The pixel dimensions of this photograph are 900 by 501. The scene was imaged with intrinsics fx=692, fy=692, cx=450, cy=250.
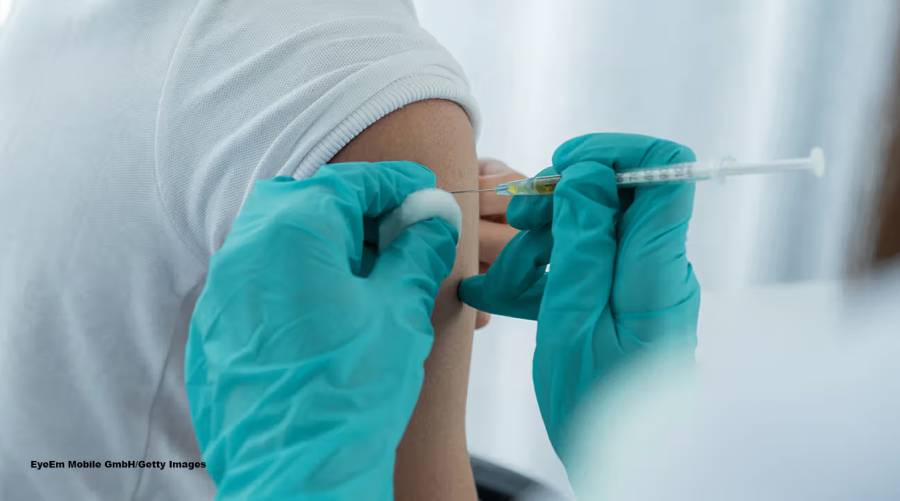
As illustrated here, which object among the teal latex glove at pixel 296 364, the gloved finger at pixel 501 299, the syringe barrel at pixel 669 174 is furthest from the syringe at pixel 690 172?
the teal latex glove at pixel 296 364

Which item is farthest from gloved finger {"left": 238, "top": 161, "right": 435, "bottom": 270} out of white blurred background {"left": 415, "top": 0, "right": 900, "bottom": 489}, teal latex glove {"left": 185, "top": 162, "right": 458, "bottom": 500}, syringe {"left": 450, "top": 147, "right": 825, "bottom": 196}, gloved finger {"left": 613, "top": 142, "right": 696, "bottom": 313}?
white blurred background {"left": 415, "top": 0, "right": 900, "bottom": 489}

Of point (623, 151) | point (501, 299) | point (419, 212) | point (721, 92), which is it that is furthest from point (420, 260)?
point (721, 92)

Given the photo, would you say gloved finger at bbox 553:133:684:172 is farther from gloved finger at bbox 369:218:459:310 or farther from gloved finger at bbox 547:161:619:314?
gloved finger at bbox 369:218:459:310

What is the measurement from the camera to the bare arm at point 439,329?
756 millimetres

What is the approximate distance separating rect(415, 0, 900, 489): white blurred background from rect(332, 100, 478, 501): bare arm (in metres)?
0.71

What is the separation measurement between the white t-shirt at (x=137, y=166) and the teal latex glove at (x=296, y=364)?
12 cm

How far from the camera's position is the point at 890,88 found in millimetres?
1369

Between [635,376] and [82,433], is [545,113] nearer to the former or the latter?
[635,376]

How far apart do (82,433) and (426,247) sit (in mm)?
492

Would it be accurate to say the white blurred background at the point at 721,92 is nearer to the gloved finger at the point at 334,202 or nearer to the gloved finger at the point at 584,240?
the gloved finger at the point at 584,240

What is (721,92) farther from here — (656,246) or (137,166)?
(137,166)

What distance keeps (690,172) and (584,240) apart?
0.13m

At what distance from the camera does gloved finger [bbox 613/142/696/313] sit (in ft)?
2.48

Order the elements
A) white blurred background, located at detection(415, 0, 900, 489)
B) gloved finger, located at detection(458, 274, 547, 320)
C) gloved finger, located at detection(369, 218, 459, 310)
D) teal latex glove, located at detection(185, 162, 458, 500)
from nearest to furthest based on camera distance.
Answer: teal latex glove, located at detection(185, 162, 458, 500) < gloved finger, located at detection(369, 218, 459, 310) < gloved finger, located at detection(458, 274, 547, 320) < white blurred background, located at detection(415, 0, 900, 489)
